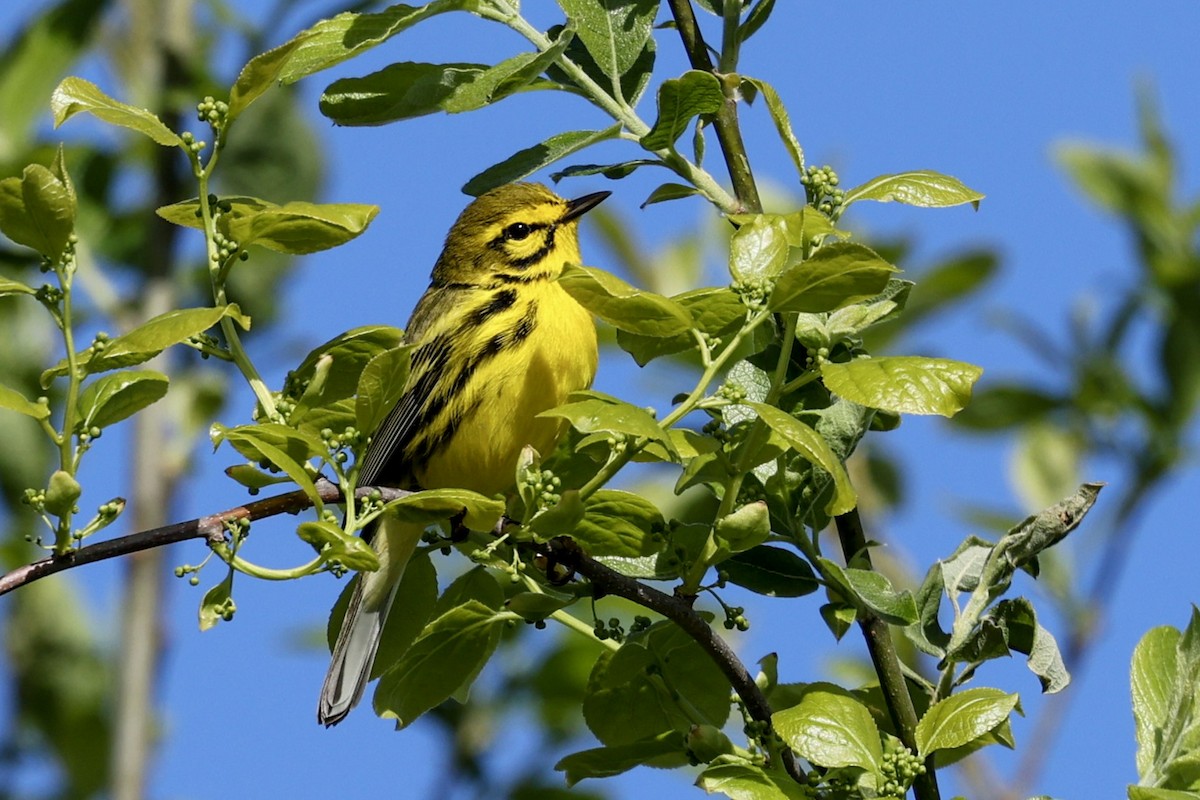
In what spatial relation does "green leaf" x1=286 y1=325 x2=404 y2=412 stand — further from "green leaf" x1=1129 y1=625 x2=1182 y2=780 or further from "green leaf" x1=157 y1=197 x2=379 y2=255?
"green leaf" x1=1129 y1=625 x2=1182 y2=780

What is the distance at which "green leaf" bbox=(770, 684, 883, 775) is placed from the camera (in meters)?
2.11

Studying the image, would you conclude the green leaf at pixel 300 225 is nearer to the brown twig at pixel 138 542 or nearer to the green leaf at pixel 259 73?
the green leaf at pixel 259 73

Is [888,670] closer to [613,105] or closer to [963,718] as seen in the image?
[963,718]

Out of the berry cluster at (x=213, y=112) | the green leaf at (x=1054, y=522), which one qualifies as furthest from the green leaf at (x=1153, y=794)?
the berry cluster at (x=213, y=112)

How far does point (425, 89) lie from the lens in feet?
7.88

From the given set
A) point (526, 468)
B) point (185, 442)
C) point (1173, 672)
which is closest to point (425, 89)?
point (526, 468)

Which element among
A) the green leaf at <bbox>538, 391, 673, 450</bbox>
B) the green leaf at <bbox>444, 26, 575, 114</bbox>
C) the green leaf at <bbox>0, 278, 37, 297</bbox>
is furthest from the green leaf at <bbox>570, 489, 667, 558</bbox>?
the green leaf at <bbox>0, 278, 37, 297</bbox>

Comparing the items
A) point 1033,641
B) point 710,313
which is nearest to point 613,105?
point 710,313

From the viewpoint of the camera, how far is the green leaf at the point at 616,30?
2.50 m

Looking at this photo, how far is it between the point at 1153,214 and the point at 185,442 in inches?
123

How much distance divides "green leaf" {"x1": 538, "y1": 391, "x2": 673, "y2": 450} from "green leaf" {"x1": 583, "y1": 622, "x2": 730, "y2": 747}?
0.48 metres

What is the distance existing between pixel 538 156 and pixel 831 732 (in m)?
0.97

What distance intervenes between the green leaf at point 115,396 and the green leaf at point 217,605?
0.28 meters

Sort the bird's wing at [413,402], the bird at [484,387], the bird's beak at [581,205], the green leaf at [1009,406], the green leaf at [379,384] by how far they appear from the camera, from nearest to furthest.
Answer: the green leaf at [379,384], the bird's wing at [413,402], the bird at [484,387], the green leaf at [1009,406], the bird's beak at [581,205]
